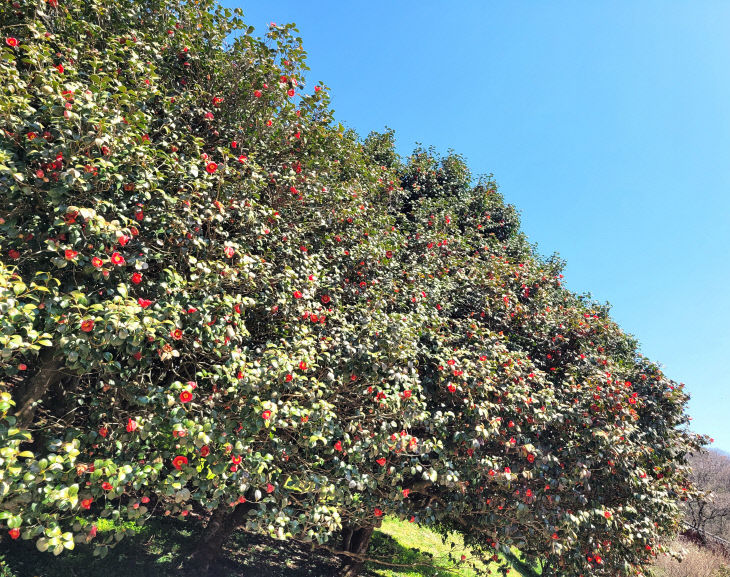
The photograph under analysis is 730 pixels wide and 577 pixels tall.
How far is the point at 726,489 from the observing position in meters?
32.7

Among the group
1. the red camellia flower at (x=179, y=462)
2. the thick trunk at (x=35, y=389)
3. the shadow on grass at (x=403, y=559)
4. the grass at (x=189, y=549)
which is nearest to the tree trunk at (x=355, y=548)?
the grass at (x=189, y=549)

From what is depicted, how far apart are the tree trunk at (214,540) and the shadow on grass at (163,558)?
199 mm

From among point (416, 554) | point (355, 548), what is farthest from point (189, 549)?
point (416, 554)

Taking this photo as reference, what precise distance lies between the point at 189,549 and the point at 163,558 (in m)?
0.72

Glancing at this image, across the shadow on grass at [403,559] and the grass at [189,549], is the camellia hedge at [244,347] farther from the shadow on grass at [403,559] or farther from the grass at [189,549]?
the shadow on grass at [403,559]

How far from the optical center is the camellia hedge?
3.83 metres

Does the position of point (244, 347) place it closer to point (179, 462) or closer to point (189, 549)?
point (179, 462)

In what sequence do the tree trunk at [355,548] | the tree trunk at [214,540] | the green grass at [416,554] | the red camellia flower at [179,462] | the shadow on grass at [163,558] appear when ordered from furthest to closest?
the green grass at [416,554]
the tree trunk at [355,548]
the tree trunk at [214,540]
the shadow on grass at [163,558]
the red camellia flower at [179,462]

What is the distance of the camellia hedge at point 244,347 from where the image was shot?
383 cm

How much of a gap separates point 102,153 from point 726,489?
47.4m

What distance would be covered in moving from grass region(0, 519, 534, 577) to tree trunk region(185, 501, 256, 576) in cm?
25

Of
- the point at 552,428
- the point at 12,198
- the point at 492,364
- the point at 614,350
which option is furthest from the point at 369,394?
the point at 614,350

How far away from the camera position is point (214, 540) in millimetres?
7246

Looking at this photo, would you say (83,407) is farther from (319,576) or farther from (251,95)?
(319,576)
